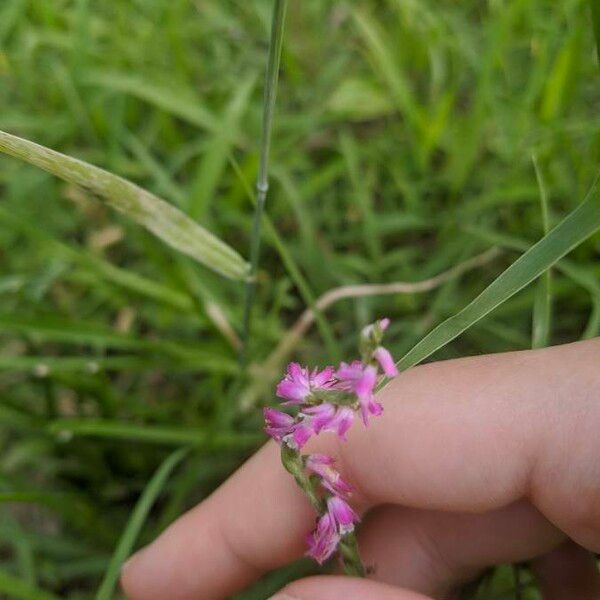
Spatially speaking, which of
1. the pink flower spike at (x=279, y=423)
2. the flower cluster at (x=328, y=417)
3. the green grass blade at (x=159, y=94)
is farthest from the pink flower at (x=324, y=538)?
the green grass blade at (x=159, y=94)

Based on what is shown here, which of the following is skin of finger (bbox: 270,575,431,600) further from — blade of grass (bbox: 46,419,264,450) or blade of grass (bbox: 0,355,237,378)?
blade of grass (bbox: 0,355,237,378)

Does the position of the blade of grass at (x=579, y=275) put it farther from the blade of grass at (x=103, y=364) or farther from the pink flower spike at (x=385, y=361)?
the pink flower spike at (x=385, y=361)

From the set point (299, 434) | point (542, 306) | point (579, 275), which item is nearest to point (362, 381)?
point (299, 434)

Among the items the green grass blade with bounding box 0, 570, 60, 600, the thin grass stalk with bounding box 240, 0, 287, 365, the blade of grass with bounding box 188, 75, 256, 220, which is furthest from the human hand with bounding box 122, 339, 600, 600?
the blade of grass with bounding box 188, 75, 256, 220

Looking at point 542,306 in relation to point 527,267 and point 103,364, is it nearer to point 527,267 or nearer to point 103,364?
point 527,267

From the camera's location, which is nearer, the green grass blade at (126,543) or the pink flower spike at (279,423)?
the pink flower spike at (279,423)

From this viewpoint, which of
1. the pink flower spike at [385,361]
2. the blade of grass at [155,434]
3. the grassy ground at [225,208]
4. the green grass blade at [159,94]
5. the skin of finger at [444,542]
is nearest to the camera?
the pink flower spike at [385,361]

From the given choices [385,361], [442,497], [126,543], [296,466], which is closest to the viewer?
[385,361]
